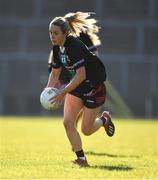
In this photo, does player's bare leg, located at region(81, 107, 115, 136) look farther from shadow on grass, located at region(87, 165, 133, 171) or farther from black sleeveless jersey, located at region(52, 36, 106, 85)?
shadow on grass, located at region(87, 165, 133, 171)

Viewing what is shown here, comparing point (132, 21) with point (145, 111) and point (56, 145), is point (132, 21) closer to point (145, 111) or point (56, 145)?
point (145, 111)

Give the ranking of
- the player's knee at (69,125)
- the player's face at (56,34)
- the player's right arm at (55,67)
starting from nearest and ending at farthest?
the player's face at (56,34)
the player's knee at (69,125)
the player's right arm at (55,67)

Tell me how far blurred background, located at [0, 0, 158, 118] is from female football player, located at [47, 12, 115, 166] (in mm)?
18001

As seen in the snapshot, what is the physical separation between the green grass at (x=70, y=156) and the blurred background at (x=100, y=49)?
1065 centimetres

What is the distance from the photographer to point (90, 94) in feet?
29.1

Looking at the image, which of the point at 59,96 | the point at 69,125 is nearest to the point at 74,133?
the point at 69,125

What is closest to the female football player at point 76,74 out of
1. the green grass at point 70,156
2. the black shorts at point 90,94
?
the black shorts at point 90,94

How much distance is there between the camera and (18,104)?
2722cm

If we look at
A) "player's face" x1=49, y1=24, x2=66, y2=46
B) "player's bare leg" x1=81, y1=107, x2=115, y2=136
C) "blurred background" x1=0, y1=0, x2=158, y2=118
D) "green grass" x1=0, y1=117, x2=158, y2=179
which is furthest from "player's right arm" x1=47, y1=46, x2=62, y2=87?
"blurred background" x1=0, y1=0, x2=158, y2=118

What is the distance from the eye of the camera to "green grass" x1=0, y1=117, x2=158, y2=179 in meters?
7.86

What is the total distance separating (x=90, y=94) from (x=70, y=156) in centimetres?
160

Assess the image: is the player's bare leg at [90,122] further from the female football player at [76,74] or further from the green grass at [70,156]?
the green grass at [70,156]

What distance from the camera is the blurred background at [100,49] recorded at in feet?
89.6

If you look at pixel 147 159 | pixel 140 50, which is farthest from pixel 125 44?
pixel 147 159
